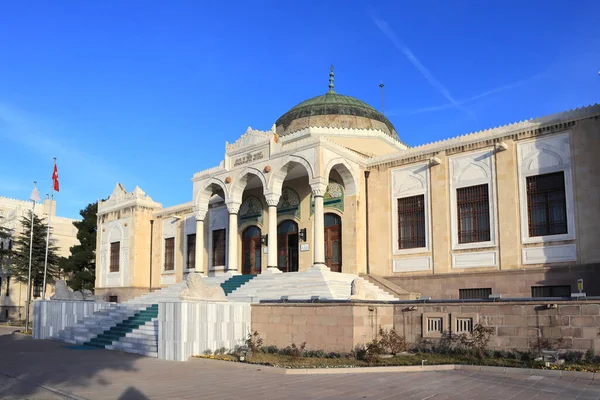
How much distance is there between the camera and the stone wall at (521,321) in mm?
11102

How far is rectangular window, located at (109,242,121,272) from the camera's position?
104 feet

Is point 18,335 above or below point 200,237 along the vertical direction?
below

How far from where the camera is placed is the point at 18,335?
70.1 ft

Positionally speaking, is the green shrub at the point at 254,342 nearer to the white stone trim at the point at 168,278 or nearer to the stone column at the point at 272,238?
the stone column at the point at 272,238

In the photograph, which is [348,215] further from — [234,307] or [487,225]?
[234,307]

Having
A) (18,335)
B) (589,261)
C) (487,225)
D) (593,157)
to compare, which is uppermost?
(593,157)

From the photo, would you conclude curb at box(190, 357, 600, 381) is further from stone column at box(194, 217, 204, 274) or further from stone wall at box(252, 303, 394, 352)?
stone column at box(194, 217, 204, 274)

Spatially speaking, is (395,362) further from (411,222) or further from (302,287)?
(411,222)

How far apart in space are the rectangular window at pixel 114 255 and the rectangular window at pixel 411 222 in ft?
58.7

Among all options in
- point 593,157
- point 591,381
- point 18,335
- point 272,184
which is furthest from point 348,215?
point 18,335

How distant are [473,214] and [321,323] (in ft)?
25.1

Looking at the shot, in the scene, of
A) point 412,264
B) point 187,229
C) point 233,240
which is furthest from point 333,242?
point 187,229

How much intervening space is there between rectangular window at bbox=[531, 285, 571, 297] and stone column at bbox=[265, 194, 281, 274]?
8645 mm

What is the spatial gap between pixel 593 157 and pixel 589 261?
3002 millimetres
